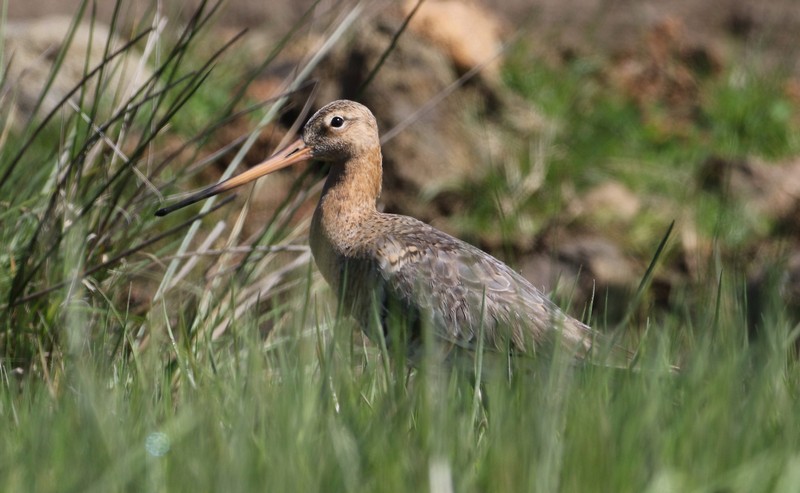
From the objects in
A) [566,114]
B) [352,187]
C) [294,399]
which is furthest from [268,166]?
[566,114]

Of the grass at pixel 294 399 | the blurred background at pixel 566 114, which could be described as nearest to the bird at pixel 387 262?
the grass at pixel 294 399

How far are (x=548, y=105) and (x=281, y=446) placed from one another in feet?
17.8

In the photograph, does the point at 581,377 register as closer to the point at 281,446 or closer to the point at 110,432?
the point at 281,446

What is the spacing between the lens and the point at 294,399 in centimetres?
270

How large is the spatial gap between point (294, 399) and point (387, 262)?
1413mm

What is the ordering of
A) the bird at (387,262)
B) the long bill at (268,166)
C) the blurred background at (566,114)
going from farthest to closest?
the blurred background at (566,114) < the long bill at (268,166) < the bird at (387,262)

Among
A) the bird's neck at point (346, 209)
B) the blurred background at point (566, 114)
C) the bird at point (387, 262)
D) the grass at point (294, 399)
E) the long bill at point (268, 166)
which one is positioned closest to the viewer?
the grass at point (294, 399)

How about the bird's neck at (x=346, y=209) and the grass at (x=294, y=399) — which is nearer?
the grass at (x=294, y=399)

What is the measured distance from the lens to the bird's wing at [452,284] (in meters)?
4.01

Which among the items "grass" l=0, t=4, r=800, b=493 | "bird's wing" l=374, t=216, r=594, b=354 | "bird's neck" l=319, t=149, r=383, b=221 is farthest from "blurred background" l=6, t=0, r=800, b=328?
"grass" l=0, t=4, r=800, b=493

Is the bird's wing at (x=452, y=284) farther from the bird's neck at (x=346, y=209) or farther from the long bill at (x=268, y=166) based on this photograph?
the long bill at (x=268, y=166)

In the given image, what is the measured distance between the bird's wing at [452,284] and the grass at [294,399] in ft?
0.98

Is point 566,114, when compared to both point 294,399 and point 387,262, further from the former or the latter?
point 294,399

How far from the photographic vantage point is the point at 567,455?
95.7 inches
